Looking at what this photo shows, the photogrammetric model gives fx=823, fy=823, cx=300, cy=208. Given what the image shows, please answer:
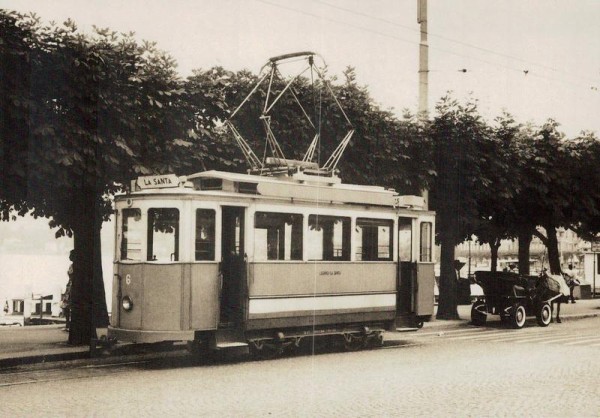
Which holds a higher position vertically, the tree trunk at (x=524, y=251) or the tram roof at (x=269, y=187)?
the tram roof at (x=269, y=187)

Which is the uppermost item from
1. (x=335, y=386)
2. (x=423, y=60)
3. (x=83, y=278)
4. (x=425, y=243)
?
(x=423, y=60)

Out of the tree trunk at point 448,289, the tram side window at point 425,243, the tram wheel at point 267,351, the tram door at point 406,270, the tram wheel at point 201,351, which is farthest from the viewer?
the tree trunk at point 448,289

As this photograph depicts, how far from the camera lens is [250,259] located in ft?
47.4

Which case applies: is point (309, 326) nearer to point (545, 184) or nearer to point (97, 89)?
point (97, 89)

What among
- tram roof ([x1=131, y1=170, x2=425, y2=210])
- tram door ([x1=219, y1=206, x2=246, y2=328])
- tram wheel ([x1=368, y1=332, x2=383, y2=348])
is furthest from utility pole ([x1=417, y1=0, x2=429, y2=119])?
tram door ([x1=219, y1=206, x2=246, y2=328])

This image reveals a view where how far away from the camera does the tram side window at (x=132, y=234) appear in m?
14.0

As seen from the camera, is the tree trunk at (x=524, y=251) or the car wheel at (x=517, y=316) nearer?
the car wheel at (x=517, y=316)

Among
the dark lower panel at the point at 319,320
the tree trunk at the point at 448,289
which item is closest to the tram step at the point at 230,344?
the dark lower panel at the point at 319,320

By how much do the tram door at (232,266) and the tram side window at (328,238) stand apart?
151 cm

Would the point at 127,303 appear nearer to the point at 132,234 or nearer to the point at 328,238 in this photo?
the point at 132,234

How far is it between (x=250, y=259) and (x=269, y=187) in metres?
1.37

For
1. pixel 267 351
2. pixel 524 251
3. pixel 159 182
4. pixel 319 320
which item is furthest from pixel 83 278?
pixel 524 251

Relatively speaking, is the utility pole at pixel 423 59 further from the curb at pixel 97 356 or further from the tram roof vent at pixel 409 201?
the curb at pixel 97 356

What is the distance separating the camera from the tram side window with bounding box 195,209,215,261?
13938 mm
